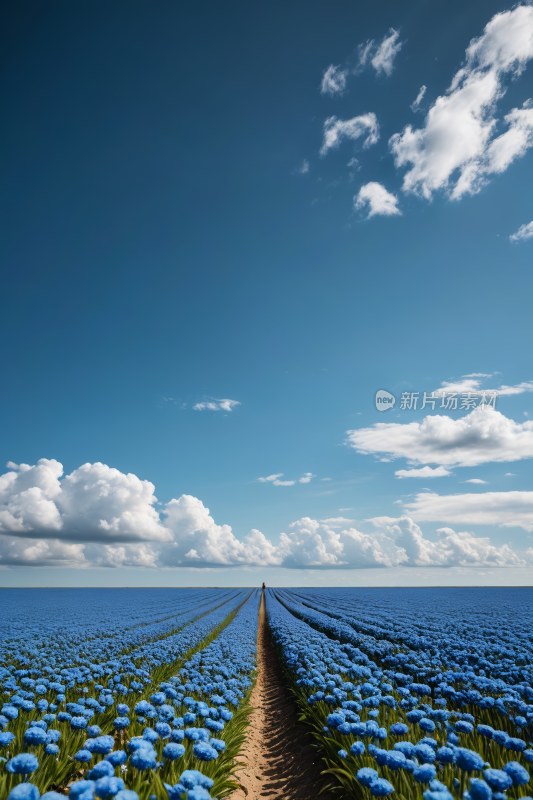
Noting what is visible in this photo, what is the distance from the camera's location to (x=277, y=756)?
24.7 feet

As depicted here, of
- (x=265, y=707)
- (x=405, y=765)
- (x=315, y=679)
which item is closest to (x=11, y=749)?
(x=405, y=765)

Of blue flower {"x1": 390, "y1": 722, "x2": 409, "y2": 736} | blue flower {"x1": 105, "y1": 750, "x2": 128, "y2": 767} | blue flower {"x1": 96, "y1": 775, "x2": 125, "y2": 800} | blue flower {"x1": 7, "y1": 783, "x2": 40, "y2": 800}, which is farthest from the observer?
blue flower {"x1": 390, "y1": 722, "x2": 409, "y2": 736}

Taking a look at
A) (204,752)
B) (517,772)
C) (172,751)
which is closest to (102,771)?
(172,751)

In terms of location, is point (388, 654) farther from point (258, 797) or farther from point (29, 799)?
point (29, 799)

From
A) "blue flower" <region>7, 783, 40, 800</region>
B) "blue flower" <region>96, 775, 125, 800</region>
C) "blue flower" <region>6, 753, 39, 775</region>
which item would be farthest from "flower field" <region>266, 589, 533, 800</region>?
"blue flower" <region>6, 753, 39, 775</region>

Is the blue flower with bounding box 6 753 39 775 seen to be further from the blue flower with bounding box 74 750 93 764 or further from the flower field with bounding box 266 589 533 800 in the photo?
the flower field with bounding box 266 589 533 800

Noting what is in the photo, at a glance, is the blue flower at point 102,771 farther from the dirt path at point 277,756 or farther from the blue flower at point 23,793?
the dirt path at point 277,756

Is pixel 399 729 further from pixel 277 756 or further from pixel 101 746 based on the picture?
pixel 277 756

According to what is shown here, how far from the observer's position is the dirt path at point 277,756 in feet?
19.9

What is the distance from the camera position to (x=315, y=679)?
8398 mm

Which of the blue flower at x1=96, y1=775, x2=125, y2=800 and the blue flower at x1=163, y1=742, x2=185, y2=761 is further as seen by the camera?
the blue flower at x1=163, y1=742, x2=185, y2=761

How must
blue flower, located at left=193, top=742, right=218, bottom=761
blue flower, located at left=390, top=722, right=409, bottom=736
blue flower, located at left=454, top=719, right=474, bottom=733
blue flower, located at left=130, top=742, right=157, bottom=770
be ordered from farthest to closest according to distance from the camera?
blue flower, located at left=454, top=719, right=474, bottom=733 → blue flower, located at left=390, top=722, right=409, bottom=736 → blue flower, located at left=193, top=742, right=218, bottom=761 → blue flower, located at left=130, top=742, right=157, bottom=770

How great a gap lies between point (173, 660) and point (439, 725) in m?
9.96

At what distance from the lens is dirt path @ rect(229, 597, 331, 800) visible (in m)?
6.05
